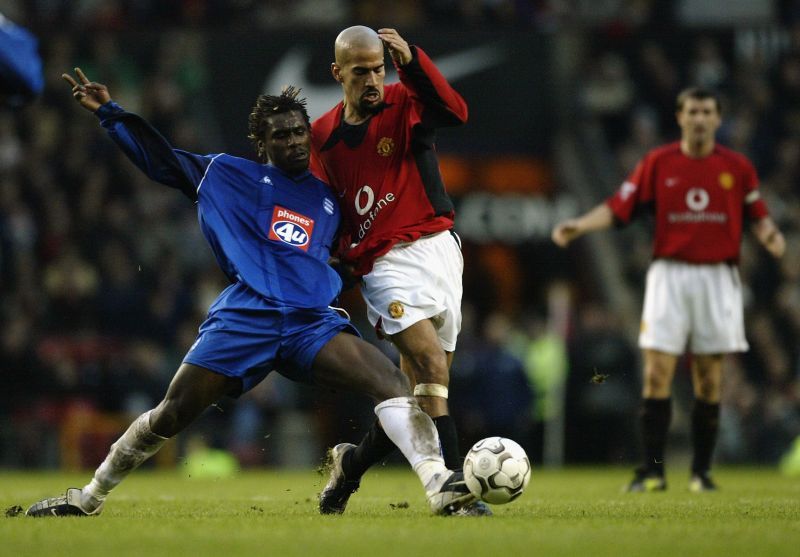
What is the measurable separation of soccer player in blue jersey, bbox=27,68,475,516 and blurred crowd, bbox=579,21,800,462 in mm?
9930

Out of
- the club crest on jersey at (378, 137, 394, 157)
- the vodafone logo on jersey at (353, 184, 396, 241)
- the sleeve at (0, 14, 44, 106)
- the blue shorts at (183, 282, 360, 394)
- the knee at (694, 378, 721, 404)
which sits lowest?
the knee at (694, 378, 721, 404)

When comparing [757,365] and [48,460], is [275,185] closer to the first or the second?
[48,460]

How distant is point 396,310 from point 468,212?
11.3 metres

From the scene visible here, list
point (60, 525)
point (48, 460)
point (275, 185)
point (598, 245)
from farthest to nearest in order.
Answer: point (598, 245)
point (48, 460)
point (275, 185)
point (60, 525)

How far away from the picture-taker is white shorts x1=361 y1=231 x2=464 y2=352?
7.04 meters

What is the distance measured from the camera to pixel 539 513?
23.4 ft

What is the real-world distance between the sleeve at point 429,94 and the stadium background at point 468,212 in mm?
7811

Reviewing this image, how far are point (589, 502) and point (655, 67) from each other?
1109 cm

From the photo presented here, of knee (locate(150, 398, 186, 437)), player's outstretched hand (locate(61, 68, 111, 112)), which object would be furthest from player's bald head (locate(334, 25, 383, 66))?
knee (locate(150, 398, 186, 437))

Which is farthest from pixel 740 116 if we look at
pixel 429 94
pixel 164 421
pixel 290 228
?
pixel 164 421

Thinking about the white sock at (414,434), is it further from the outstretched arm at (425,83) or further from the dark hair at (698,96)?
the dark hair at (698,96)

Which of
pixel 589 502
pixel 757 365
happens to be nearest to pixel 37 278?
pixel 757 365

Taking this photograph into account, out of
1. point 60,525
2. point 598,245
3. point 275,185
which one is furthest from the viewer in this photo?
point 598,245

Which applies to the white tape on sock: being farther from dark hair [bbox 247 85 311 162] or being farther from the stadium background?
the stadium background
